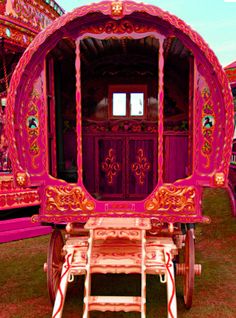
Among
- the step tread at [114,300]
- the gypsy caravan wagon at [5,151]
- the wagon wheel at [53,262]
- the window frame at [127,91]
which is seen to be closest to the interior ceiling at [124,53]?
the window frame at [127,91]

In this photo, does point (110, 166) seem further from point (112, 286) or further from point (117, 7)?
point (117, 7)

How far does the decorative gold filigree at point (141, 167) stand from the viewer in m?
6.13

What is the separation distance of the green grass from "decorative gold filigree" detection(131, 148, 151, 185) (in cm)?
181

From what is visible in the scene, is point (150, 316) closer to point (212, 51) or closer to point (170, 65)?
point (212, 51)

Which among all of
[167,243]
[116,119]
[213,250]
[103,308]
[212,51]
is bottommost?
[213,250]

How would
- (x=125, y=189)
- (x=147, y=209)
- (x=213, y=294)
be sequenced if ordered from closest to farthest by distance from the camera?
(x=147, y=209) → (x=213, y=294) → (x=125, y=189)

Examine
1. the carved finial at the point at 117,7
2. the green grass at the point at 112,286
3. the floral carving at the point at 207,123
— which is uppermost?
the carved finial at the point at 117,7

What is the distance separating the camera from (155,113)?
6.43 m

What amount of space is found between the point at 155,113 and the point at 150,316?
3.75 m

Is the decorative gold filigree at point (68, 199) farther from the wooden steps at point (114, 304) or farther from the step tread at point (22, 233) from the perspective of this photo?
the step tread at point (22, 233)

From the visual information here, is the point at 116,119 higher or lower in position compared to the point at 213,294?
higher

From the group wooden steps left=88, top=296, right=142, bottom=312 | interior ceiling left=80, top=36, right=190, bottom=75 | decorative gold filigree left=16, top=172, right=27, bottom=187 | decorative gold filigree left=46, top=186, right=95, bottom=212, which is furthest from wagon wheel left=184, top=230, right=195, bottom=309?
interior ceiling left=80, top=36, right=190, bottom=75

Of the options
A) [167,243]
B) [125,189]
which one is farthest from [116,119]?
[167,243]

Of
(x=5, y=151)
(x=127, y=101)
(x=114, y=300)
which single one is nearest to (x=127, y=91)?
(x=127, y=101)
